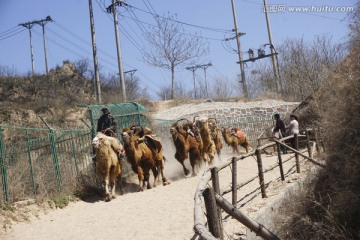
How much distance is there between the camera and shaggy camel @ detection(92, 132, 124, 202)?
11273 mm

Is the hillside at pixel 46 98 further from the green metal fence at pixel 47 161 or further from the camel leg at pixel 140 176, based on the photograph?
the camel leg at pixel 140 176

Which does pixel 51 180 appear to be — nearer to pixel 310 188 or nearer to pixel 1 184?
pixel 1 184

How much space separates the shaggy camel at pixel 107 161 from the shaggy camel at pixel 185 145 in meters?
3.18

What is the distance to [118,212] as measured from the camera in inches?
371

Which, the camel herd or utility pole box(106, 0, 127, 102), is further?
utility pole box(106, 0, 127, 102)

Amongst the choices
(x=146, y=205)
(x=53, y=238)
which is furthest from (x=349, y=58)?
(x=53, y=238)

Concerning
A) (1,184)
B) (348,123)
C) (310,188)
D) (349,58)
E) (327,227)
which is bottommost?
(327,227)

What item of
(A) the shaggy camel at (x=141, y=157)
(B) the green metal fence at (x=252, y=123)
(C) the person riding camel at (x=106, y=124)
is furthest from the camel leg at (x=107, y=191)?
(B) the green metal fence at (x=252, y=123)

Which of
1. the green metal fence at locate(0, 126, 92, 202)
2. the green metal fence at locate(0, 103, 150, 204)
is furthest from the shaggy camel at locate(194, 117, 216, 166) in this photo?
the green metal fence at locate(0, 126, 92, 202)

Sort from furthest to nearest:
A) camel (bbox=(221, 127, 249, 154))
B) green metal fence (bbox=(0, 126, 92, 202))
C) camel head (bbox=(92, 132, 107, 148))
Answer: camel (bbox=(221, 127, 249, 154)) < camel head (bbox=(92, 132, 107, 148)) < green metal fence (bbox=(0, 126, 92, 202))

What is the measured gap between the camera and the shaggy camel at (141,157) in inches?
491

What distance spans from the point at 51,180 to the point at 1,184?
211 cm

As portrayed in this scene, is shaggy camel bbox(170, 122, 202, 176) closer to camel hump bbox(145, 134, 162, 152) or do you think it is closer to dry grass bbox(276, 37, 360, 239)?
camel hump bbox(145, 134, 162, 152)

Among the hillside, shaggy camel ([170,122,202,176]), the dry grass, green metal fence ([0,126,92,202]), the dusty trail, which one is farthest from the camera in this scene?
the hillside
